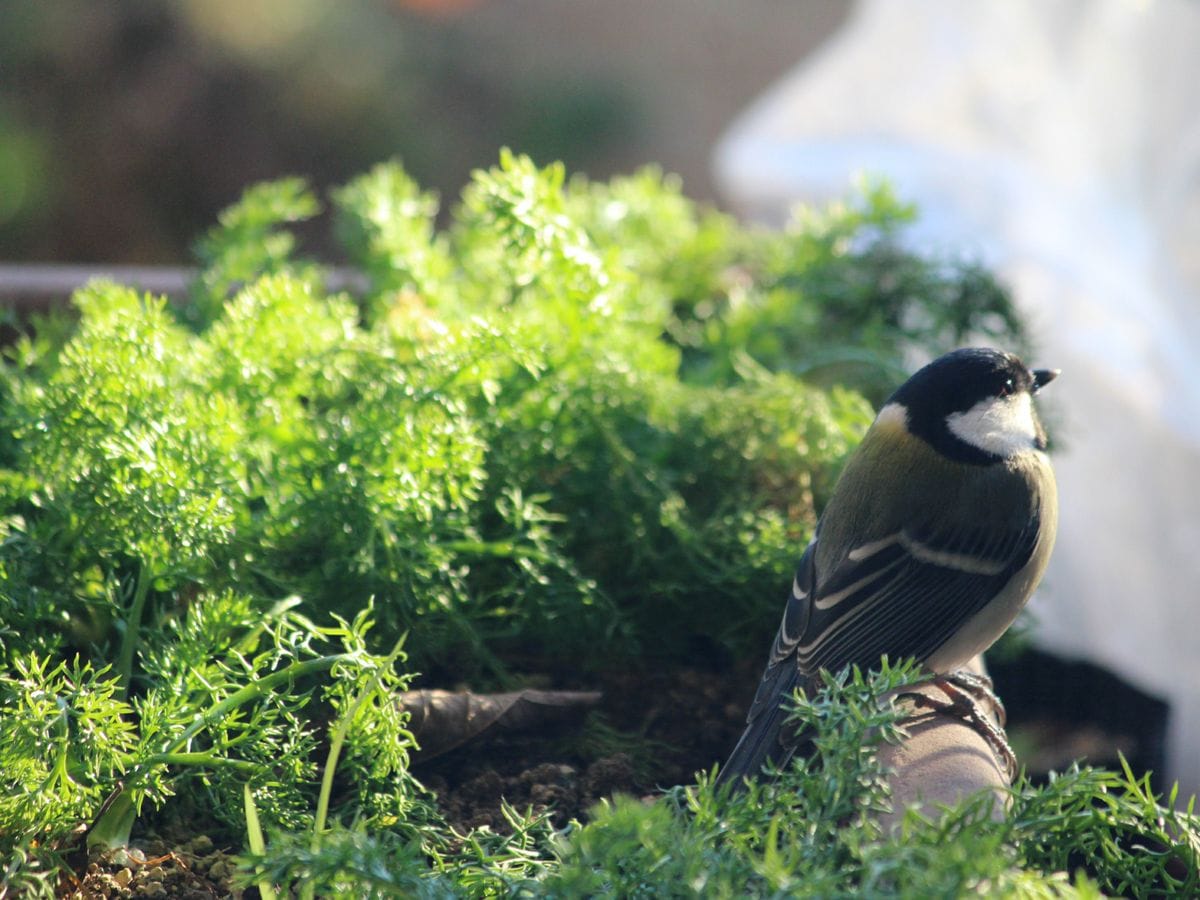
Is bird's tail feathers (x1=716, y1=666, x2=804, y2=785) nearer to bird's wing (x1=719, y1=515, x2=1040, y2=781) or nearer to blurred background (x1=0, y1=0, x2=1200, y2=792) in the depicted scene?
bird's wing (x1=719, y1=515, x2=1040, y2=781)

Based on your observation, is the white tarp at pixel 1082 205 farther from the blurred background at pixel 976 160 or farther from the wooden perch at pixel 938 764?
the wooden perch at pixel 938 764

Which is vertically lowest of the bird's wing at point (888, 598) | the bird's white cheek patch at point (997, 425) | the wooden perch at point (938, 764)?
the wooden perch at point (938, 764)

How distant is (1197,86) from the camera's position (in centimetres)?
222

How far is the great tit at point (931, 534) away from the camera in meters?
1.23

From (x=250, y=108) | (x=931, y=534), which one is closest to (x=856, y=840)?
(x=931, y=534)

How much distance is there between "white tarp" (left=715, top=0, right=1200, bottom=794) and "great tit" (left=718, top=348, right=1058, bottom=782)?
0.47 metres

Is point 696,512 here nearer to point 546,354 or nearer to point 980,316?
point 546,354

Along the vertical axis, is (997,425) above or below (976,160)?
below

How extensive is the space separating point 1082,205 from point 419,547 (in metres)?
1.80

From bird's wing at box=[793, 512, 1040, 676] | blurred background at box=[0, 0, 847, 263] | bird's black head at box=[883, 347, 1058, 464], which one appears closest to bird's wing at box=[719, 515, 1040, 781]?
bird's wing at box=[793, 512, 1040, 676]

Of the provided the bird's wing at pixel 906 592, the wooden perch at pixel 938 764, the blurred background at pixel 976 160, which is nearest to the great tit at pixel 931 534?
the bird's wing at pixel 906 592

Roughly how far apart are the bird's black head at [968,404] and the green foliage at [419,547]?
0.13m

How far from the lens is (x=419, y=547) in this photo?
1.20 metres

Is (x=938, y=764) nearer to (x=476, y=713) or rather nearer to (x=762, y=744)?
(x=762, y=744)
